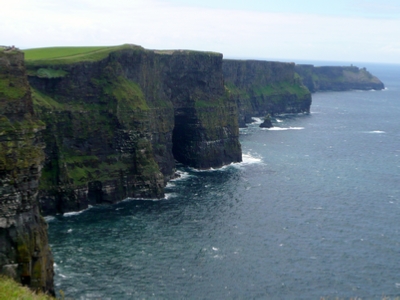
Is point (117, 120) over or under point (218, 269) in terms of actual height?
over

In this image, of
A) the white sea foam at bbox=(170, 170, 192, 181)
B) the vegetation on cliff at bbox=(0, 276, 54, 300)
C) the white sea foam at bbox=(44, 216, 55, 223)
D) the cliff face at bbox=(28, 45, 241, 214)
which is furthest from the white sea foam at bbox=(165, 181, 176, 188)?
the vegetation on cliff at bbox=(0, 276, 54, 300)

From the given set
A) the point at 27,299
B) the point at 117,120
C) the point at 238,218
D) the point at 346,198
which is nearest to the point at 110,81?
the point at 117,120

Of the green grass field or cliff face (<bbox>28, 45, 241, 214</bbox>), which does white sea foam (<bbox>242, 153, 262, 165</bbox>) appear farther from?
the green grass field

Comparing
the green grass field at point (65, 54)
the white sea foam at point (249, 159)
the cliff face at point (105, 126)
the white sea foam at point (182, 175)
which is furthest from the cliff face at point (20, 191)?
the white sea foam at point (249, 159)

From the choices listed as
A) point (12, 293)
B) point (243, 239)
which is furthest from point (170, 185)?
point (12, 293)

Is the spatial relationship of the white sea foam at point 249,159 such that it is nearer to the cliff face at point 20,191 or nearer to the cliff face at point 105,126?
the cliff face at point 105,126

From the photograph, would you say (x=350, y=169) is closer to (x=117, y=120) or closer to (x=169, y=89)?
(x=169, y=89)

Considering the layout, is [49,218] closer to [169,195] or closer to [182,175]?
[169,195]
